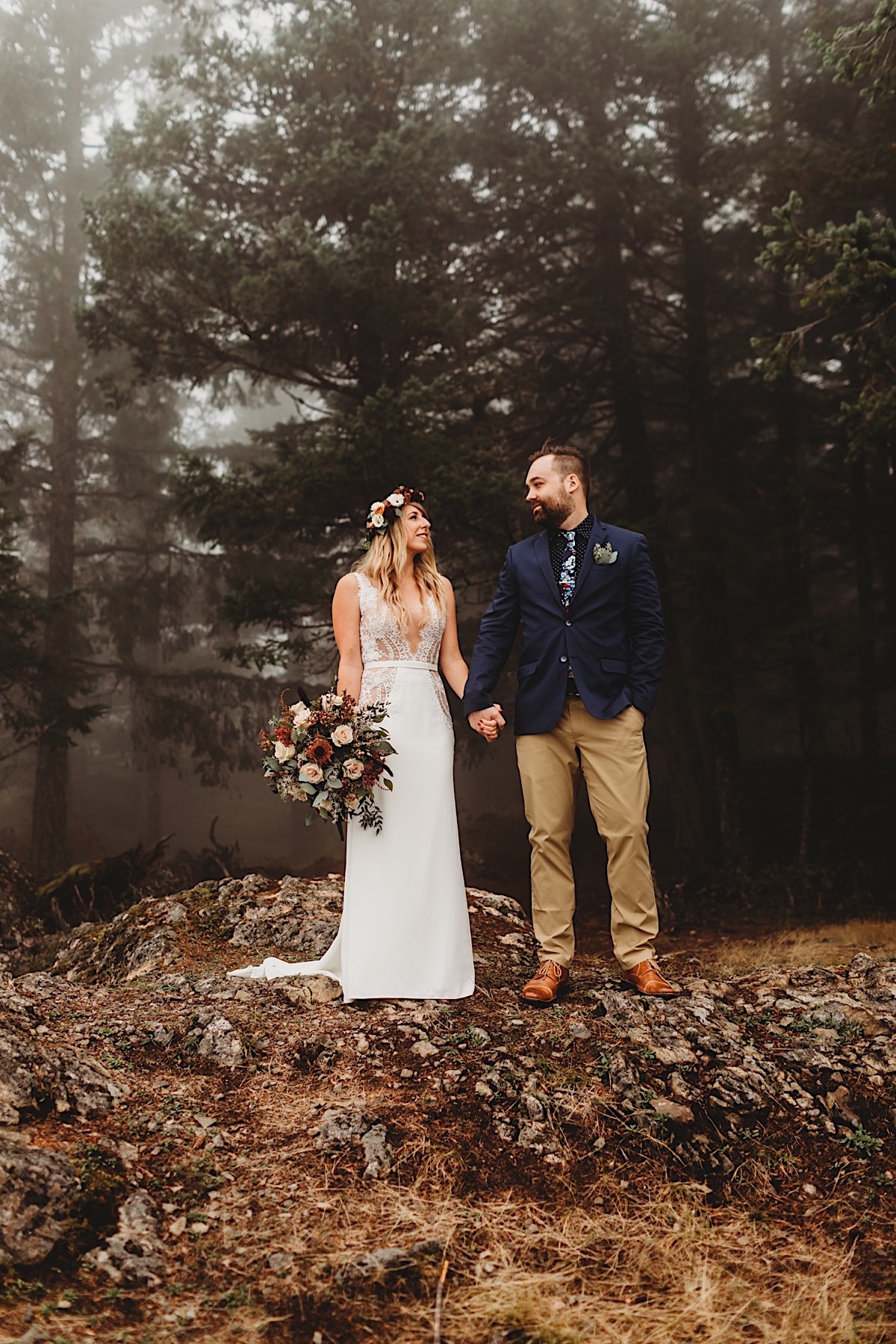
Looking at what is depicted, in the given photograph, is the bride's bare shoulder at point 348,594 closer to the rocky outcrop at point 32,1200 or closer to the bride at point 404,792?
the bride at point 404,792

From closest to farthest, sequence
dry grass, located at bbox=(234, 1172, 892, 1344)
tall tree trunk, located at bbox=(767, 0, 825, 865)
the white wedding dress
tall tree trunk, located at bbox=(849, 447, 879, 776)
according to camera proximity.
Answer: dry grass, located at bbox=(234, 1172, 892, 1344) < the white wedding dress < tall tree trunk, located at bbox=(767, 0, 825, 865) < tall tree trunk, located at bbox=(849, 447, 879, 776)

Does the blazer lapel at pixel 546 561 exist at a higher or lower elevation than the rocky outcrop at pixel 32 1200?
higher

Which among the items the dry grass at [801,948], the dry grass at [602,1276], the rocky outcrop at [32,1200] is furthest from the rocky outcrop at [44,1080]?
the dry grass at [801,948]

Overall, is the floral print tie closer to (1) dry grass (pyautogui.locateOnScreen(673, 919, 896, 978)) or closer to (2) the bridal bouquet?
(2) the bridal bouquet

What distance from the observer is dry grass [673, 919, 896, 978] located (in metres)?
7.23

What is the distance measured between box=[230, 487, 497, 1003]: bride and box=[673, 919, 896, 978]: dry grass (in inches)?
87.3

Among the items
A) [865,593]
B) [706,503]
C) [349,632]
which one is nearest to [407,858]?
[349,632]

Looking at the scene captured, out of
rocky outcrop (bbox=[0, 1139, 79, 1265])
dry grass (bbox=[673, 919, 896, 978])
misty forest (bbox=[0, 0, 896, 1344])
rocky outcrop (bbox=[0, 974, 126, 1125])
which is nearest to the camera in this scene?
rocky outcrop (bbox=[0, 1139, 79, 1265])

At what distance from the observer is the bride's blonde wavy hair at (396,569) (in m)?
5.27

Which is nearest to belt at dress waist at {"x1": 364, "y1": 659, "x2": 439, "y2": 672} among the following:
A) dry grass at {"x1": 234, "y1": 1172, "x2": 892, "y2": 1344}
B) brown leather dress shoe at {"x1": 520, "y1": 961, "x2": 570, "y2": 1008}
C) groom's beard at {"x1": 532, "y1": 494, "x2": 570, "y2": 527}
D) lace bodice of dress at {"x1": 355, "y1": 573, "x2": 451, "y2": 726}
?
lace bodice of dress at {"x1": 355, "y1": 573, "x2": 451, "y2": 726}

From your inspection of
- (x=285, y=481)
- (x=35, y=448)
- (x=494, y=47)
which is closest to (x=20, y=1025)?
(x=285, y=481)

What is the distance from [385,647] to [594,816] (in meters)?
1.42

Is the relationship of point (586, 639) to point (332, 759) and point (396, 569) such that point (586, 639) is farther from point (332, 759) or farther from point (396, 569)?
point (332, 759)

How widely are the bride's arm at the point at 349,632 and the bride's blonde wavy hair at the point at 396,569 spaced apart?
145mm
